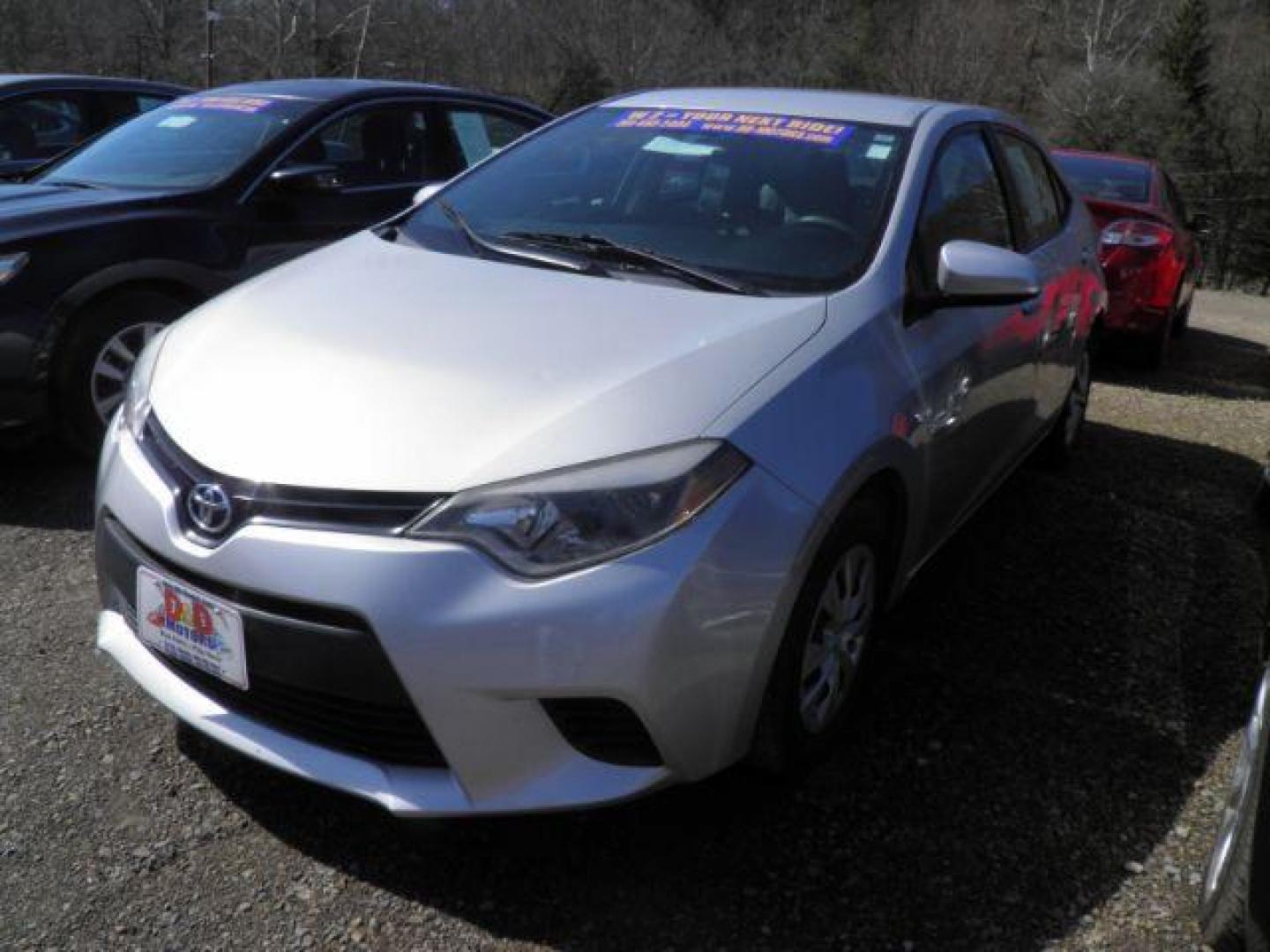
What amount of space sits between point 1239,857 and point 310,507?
5.45 feet

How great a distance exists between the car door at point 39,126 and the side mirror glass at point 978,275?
6.09 m

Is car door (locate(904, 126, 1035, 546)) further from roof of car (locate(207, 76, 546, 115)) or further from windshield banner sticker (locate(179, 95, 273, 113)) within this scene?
windshield banner sticker (locate(179, 95, 273, 113))

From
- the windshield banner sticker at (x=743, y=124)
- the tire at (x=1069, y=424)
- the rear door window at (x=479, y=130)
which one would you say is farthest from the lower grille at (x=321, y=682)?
the rear door window at (x=479, y=130)

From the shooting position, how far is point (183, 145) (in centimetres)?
491

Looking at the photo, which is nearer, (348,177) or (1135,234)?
(348,177)

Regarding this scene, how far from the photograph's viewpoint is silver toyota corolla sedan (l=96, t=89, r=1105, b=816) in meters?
1.90

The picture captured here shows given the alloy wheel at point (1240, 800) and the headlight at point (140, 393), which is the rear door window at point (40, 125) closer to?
the headlight at point (140, 393)

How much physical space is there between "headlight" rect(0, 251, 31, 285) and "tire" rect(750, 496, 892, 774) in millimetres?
3199

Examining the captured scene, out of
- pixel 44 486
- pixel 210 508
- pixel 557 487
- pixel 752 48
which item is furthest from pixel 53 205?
pixel 752 48

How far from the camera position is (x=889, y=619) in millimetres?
3416

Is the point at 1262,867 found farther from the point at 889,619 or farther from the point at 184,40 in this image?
the point at 184,40

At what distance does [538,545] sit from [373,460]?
35 centimetres

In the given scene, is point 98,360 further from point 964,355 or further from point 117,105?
point 117,105

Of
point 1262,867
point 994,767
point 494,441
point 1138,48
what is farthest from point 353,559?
point 1138,48
